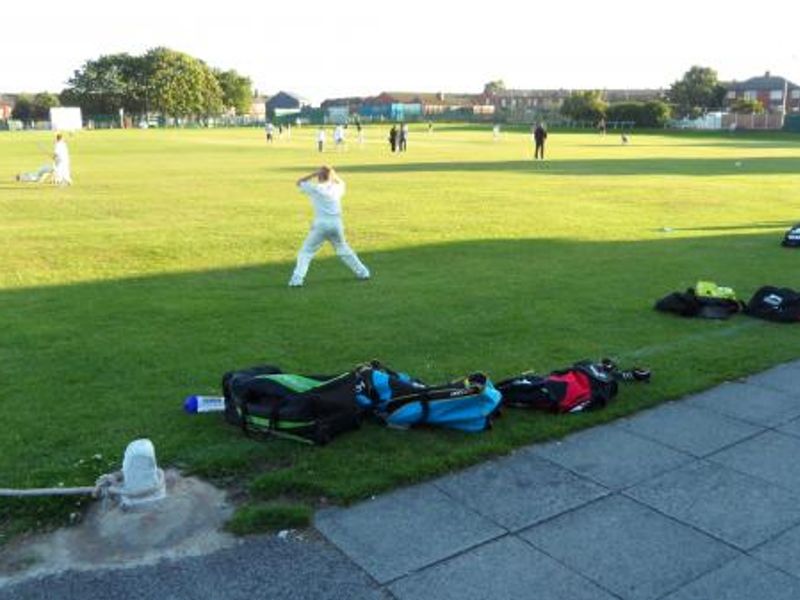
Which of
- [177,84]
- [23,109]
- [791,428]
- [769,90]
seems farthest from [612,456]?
[23,109]

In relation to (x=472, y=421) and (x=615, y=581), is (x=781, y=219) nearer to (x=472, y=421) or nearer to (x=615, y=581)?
(x=472, y=421)

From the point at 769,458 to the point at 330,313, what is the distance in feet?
17.2

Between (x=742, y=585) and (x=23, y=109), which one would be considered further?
(x=23, y=109)

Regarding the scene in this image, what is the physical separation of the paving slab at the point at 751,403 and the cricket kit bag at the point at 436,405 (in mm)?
1803

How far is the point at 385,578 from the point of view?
400cm

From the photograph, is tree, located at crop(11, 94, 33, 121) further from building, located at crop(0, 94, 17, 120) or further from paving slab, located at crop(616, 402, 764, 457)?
paving slab, located at crop(616, 402, 764, 457)

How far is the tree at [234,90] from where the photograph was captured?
140750 mm

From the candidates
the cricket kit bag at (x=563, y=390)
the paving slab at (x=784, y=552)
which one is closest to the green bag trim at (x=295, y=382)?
the cricket kit bag at (x=563, y=390)

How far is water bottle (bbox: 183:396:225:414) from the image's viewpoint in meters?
6.04

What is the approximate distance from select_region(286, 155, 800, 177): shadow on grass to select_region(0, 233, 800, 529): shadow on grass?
62.8ft

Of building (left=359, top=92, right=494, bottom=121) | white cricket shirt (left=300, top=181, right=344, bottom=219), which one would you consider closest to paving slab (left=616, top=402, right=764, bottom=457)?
white cricket shirt (left=300, top=181, right=344, bottom=219)

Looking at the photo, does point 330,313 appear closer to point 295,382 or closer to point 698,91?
point 295,382

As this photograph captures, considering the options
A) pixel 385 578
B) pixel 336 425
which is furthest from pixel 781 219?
pixel 385 578

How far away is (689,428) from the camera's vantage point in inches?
235
